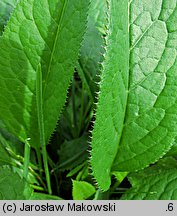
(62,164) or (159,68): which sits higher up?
(159,68)

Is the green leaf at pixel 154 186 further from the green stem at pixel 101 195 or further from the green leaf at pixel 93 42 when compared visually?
the green leaf at pixel 93 42

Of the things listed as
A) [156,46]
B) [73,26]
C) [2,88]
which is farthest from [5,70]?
[156,46]

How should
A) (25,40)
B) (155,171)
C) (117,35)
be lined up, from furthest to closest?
1. (155,171)
2. (25,40)
3. (117,35)

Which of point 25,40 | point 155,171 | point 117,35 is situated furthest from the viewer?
point 155,171

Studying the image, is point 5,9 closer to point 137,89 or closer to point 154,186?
point 137,89

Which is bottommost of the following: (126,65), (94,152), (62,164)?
(62,164)

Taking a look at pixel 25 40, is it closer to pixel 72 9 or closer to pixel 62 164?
pixel 72 9

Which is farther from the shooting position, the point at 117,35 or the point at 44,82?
the point at 44,82

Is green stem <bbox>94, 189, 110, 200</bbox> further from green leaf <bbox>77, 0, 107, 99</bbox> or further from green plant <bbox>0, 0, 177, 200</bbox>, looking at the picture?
green leaf <bbox>77, 0, 107, 99</bbox>
